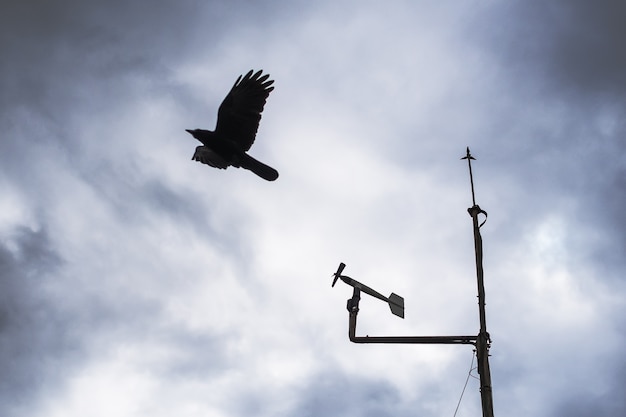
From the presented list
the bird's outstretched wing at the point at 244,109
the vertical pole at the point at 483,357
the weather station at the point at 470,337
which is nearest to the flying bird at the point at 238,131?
the bird's outstretched wing at the point at 244,109

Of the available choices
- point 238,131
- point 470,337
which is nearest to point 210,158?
point 238,131

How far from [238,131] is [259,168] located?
1249mm

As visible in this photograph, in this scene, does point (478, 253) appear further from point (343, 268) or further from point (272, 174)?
point (272, 174)

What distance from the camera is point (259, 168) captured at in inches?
430

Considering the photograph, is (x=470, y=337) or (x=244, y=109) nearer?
(x=470, y=337)

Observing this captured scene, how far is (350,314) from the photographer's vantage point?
8.27 metres

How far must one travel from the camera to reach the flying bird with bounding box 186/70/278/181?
1113 cm

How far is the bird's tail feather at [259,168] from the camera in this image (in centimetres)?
1078

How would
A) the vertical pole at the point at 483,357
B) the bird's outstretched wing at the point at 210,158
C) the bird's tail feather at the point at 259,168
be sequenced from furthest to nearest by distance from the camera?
the bird's outstretched wing at the point at 210,158 → the bird's tail feather at the point at 259,168 → the vertical pole at the point at 483,357

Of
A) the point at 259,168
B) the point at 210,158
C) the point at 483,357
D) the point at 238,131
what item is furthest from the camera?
the point at 238,131

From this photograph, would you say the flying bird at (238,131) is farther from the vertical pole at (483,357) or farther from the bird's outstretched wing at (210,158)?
the vertical pole at (483,357)

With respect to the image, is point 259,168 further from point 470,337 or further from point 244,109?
point 470,337

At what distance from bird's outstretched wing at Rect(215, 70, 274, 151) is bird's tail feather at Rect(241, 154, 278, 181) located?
65 cm

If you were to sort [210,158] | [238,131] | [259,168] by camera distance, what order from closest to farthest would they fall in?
[259,168] < [210,158] < [238,131]
